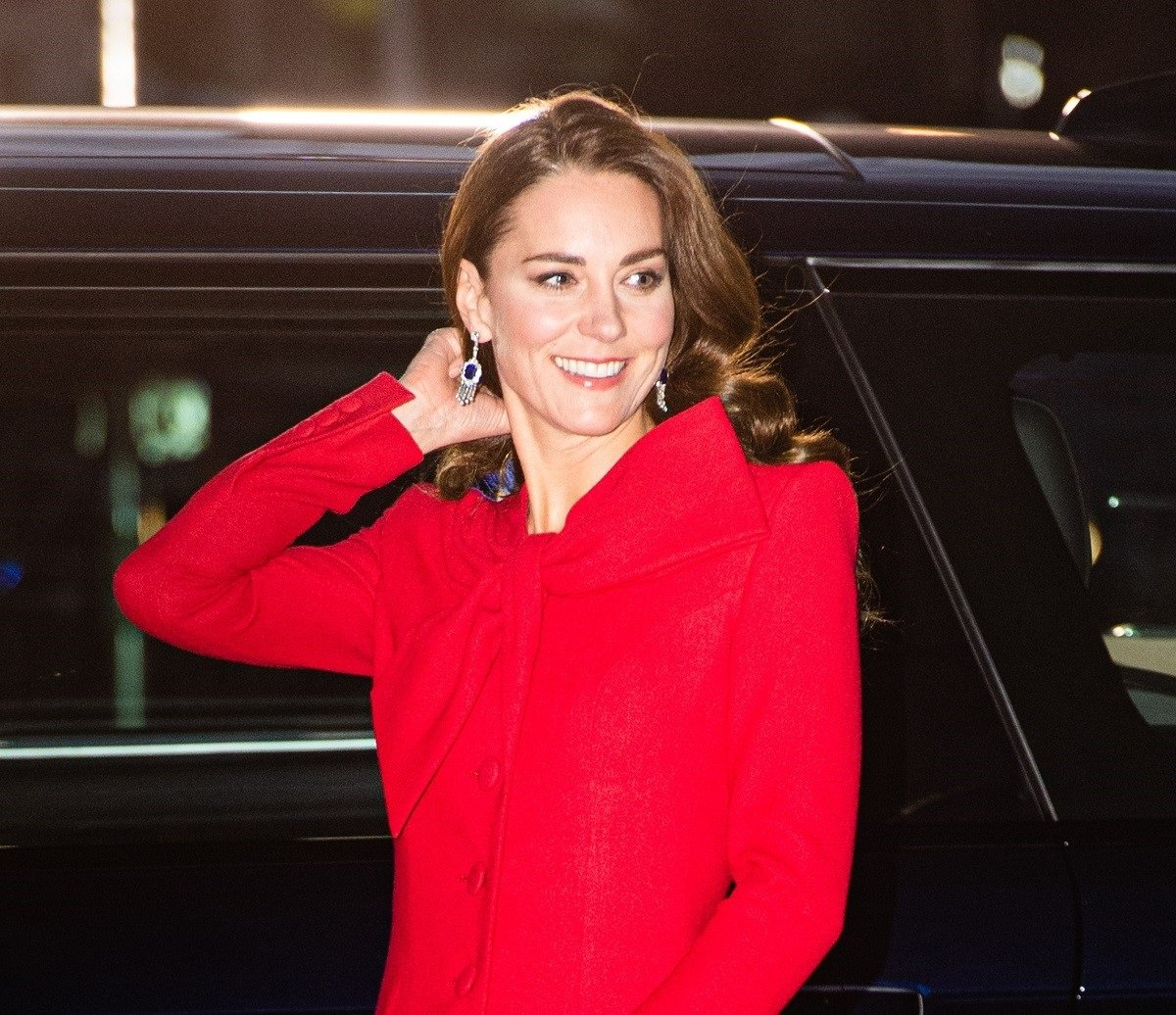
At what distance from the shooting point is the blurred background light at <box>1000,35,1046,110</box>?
1124 cm

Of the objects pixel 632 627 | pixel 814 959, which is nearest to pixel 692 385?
pixel 632 627

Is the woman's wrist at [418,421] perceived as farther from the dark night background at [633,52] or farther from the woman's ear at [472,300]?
the dark night background at [633,52]

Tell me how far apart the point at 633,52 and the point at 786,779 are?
34.5ft

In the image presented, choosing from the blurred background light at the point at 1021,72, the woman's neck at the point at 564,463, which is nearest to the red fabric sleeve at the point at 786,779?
the woman's neck at the point at 564,463

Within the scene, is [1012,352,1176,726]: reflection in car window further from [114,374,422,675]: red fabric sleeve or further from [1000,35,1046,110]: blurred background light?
[1000,35,1046,110]: blurred background light

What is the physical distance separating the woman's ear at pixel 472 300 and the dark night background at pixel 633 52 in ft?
31.4

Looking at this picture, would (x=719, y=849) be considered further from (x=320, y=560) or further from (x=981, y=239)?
(x=981, y=239)

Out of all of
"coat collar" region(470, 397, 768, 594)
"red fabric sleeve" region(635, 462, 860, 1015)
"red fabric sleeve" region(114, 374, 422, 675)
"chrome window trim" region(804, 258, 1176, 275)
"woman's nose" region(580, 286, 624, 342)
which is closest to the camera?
"red fabric sleeve" region(635, 462, 860, 1015)

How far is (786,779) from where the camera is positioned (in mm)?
1313

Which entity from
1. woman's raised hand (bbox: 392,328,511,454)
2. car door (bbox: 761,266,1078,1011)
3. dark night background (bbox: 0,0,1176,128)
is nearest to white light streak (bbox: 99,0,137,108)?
dark night background (bbox: 0,0,1176,128)

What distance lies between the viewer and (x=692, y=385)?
1.68 meters

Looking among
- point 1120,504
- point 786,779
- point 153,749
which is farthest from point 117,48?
point 786,779

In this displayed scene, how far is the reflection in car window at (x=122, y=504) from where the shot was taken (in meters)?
1.74

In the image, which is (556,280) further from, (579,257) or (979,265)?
(979,265)
